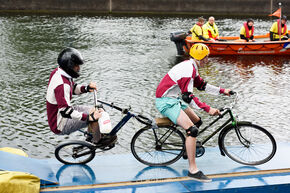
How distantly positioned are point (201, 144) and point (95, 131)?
1.53m

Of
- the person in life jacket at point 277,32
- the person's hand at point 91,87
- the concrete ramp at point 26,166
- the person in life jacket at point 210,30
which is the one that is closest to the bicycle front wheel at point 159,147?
the person's hand at point 91,87

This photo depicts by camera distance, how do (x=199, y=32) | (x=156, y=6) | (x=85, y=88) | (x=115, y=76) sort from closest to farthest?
(x=85, y=88) → (x=115, y=76) → (x=199, y=32) → (x=156, y=6)

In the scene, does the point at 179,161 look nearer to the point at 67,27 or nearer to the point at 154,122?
the point at 154,122

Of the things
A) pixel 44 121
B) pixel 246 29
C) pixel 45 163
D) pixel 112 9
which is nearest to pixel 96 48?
pixel 246 29

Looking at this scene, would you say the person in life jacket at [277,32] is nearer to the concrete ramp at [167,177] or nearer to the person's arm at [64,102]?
the concrete ramp at [167,177]

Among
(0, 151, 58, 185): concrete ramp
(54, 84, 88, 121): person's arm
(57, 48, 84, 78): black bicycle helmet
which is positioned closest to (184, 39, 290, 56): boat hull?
(57, 48, 84, 78): black bicycle helmet

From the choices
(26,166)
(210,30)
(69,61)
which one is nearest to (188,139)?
(69,61)

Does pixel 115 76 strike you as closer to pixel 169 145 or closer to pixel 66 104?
pixel 169 145

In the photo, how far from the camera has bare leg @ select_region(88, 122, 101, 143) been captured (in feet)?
16.4

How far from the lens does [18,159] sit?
15.9ft

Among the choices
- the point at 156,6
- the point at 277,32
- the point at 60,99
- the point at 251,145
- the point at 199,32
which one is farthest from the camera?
the point at 156,6

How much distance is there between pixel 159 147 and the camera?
532 cm

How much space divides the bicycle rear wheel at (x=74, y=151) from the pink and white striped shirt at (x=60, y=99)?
0.38 meters

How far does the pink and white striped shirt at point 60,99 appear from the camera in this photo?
15.3ft
